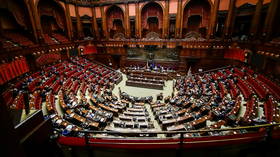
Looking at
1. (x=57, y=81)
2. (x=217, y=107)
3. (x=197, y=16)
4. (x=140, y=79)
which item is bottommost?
(x=217, y=107)

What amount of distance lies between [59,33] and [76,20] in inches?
121

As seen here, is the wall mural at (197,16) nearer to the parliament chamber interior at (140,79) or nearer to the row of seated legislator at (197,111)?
the parliament chamber interior at (140,79)

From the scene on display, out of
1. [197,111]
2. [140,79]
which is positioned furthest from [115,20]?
[197,111]

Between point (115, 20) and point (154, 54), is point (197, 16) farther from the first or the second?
point (115, 20)

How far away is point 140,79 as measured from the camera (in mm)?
16828

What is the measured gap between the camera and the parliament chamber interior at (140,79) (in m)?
2.82

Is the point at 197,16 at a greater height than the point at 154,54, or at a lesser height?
greater

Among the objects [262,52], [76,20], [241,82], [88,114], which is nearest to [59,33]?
[76,20]

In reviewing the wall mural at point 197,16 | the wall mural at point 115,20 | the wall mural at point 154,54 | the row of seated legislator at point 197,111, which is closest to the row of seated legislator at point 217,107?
the row of seated legislator at point 197,111

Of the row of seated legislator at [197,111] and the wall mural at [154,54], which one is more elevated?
the wall mural at [154,54]

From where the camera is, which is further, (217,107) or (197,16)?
(197,16)

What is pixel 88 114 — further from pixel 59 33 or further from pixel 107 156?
pixel 59 33

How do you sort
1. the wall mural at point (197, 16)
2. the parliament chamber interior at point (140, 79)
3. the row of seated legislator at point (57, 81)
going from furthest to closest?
the wall mural at point (197, 16), the row of seated legislator at point (57, 81), the parliament chamber interior at point (140, 79)

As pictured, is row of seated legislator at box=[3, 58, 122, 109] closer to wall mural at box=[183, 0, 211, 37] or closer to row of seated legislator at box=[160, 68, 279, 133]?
row of seated legislator at box=[160, 68, 279, 133]
